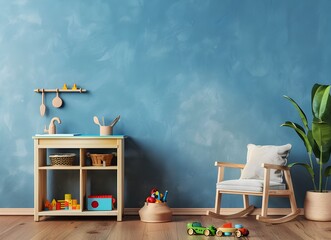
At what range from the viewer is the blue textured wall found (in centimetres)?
561

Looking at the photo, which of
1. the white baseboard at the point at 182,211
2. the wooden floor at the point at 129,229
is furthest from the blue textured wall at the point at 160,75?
the wooden floor at the point at 129,229

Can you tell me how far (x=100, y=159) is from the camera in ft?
17.4

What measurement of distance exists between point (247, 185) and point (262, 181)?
0.50ft

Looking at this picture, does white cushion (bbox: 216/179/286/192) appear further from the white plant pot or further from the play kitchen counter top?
the play kitchen counter top

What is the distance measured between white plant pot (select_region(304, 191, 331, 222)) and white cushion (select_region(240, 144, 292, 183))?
1.07 ft

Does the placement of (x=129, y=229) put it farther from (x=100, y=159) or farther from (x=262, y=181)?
(x=262, y=181)

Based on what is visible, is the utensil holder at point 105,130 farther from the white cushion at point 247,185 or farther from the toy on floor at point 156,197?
the white cushion at point 247,185

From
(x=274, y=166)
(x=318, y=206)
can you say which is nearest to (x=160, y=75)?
(x=274, y=166)

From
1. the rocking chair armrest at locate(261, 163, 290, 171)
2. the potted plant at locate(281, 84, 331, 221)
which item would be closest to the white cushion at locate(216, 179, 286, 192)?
the rocking chair armrest at locate(261, 163, 290, 171)

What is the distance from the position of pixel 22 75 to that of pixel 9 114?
396mm

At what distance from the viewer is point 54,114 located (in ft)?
18.4

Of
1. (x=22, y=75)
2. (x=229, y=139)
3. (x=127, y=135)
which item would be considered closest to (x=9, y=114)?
(x=22, y=75)

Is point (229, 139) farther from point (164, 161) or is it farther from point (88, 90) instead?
point (88, 90)

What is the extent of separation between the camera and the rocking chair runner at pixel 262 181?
5.00m
